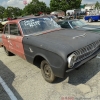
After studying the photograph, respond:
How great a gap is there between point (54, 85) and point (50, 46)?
1.16 m

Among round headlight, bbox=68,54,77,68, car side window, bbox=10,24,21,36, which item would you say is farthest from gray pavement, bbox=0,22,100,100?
car side window, bbox=10,24,21,36

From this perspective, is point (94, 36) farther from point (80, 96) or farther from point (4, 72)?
point (4, 72)

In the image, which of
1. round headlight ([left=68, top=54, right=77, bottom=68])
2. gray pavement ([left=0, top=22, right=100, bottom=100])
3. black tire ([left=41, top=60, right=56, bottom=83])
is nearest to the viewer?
round headlight ([left=68, top=54, right=77, bottom=68])

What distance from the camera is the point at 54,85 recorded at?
3729mm

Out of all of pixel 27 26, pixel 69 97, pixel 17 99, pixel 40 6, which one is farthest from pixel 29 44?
pixel 40 6

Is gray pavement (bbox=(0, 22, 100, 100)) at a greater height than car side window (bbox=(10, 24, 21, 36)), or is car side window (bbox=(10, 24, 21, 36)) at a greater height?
car side window (bbox=(10, 24, 21, 36))

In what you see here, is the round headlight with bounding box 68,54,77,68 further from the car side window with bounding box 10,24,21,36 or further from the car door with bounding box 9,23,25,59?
the car side window with bounding box 10,24,21,36

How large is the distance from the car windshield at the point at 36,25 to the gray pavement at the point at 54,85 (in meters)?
1.38

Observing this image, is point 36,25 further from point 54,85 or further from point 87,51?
point 54,85

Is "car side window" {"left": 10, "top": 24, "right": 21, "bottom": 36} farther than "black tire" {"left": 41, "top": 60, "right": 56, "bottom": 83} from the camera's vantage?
Yes

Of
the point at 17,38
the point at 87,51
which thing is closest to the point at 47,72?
the point at 87,51

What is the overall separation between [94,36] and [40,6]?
66880 millimetres

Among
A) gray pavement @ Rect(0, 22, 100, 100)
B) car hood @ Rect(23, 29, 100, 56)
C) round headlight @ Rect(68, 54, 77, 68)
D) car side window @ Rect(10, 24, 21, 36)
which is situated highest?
car side window @ Rect(10, 24, 21, 36)

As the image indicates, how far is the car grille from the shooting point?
329cm
